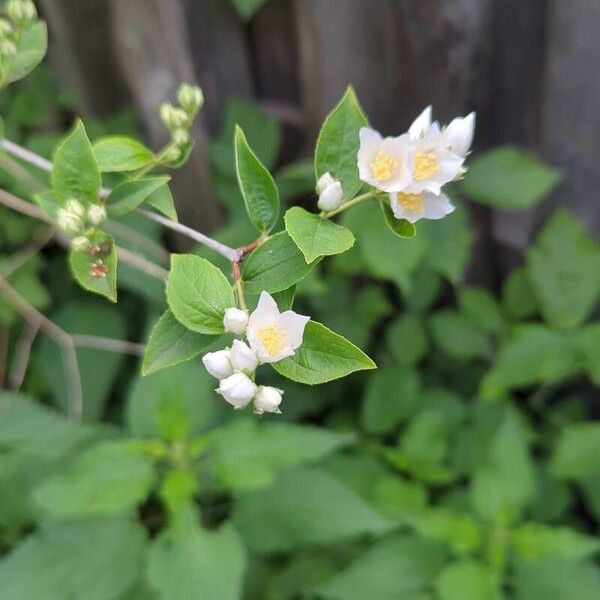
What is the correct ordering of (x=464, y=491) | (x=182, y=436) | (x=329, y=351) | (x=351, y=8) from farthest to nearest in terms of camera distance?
(x=464, y=491)
(x=351, y=8)
(x=182, y=436)
(x=329, y=351)

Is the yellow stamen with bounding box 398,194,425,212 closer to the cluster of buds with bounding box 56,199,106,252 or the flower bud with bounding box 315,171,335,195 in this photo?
the flower bud with bounding box 315,171,335,195

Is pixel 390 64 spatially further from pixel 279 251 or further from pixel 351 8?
pixel 279 251

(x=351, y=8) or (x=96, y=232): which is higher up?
(x=351, y=8)

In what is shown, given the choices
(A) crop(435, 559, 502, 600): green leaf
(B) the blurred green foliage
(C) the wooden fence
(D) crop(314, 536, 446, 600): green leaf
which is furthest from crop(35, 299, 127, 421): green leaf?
(A) crop(435, 559, 502, 600): green leaf

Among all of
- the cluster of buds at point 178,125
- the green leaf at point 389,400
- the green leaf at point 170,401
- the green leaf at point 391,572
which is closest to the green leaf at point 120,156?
the cluster of buds at point 178,125

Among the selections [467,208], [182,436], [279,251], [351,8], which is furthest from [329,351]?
[467,208]

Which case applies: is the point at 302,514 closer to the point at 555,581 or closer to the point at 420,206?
the point at 555,581

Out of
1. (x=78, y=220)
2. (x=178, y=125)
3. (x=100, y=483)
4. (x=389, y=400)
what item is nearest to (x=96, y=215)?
(x=78, y=220)
